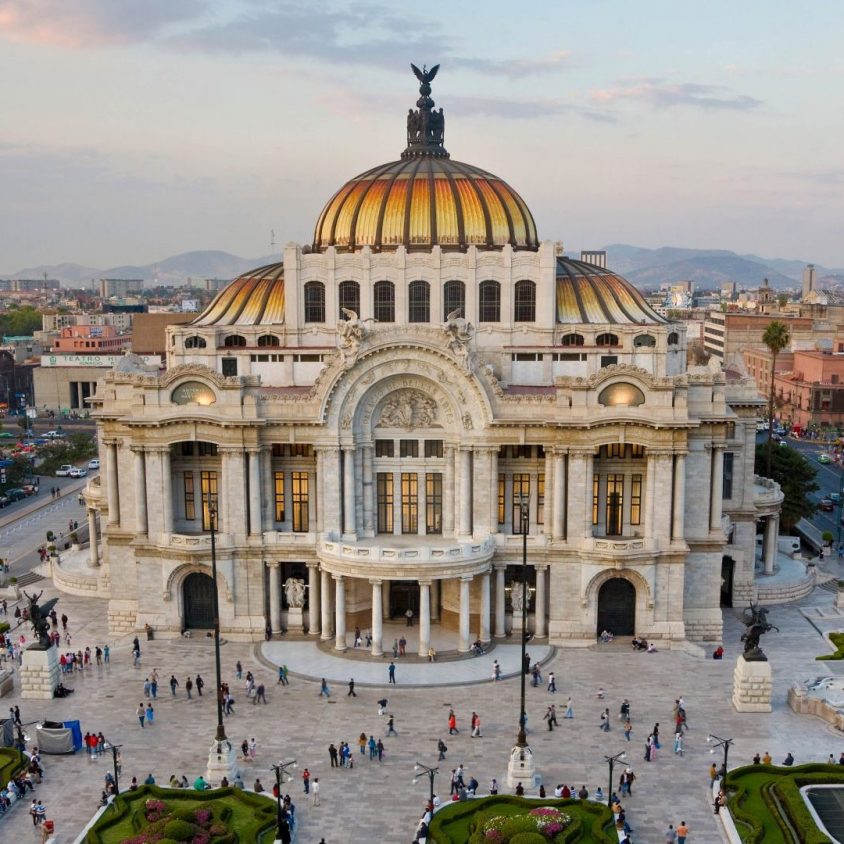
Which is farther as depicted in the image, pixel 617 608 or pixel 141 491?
pixel 141 491

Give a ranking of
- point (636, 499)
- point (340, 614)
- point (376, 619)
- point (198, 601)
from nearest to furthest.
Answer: point (376, 619) → point (340, 614) → point (636, 499) → point (198, 601)

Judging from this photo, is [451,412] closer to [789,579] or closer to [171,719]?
[171,719]

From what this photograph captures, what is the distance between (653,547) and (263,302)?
34.8 meters

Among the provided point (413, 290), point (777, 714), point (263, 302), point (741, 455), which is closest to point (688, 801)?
point (777, 714)

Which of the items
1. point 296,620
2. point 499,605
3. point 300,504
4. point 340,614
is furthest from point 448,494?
point 296,620

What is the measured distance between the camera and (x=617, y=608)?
6266cm

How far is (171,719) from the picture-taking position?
51938 mm

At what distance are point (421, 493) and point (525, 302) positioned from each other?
17.6m

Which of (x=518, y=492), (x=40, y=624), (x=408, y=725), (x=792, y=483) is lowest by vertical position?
(x=408, y=725)

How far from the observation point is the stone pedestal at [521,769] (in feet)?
144

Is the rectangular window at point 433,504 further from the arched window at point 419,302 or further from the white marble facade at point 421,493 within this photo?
the arched window at point 419,302

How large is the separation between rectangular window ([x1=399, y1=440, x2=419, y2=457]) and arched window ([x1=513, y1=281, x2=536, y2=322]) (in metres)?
14.8

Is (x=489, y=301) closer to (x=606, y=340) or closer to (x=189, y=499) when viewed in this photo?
(x=606, y=340)

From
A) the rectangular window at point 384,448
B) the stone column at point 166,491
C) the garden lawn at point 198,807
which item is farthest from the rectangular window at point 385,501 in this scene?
the garden lawn at point 198,807
